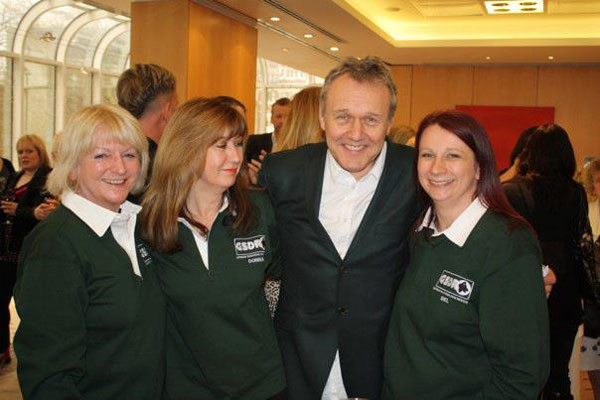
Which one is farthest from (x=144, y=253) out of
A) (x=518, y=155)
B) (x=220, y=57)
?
(x=220, y=57)

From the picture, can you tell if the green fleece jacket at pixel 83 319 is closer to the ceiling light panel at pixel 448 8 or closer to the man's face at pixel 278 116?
the man's face at pixel 278 116

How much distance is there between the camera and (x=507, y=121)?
1188 centimetres

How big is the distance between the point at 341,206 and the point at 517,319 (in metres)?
0.82

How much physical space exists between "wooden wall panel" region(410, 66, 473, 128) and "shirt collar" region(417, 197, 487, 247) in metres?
10.6

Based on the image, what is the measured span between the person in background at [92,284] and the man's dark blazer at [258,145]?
3643 millimetres

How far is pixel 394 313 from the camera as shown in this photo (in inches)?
80.5

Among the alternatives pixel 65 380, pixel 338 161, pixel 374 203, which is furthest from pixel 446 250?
pixel 65 380

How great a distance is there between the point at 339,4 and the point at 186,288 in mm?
5829

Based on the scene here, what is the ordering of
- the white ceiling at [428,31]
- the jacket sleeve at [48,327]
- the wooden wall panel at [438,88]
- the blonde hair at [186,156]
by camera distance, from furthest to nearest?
the wooden wall panel at [438,88], the white ceiling at [428,31], the blonde hair at [186,156], the jacket sleeve at [48,327]

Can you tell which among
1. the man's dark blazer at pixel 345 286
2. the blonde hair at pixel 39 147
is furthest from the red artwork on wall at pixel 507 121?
the man's dark blazer at pixel 345 286

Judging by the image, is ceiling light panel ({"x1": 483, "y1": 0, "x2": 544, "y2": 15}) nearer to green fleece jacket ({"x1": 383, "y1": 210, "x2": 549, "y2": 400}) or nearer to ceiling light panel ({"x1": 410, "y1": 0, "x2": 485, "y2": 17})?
ceiling light panel ({"x1": 410, "y1": 0, "x2": 485, "y2": 17})

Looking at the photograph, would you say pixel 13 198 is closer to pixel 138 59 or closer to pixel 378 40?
pixel 138 59

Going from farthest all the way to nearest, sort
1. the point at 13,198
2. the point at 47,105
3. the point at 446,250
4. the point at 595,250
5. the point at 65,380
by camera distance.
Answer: the point at 47,105
the point at 13,198
the point at 595,250
the point at 446,250
the point at 65,380

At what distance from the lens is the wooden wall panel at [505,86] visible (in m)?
11.9
